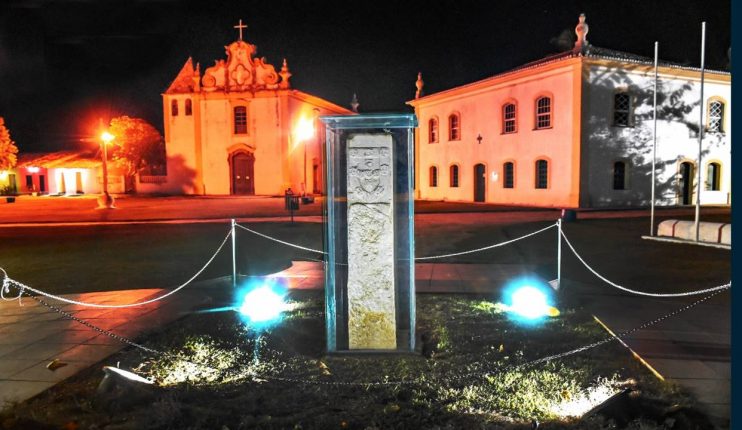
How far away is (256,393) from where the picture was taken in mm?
4449

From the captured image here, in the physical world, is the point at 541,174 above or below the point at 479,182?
→ above

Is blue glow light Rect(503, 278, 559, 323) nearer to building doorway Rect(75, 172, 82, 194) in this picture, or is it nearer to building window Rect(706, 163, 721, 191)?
building window Rect(706, 163, 721, 191)

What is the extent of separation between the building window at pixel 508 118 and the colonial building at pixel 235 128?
15.9 metres

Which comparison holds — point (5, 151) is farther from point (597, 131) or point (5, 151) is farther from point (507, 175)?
point (597, 131)

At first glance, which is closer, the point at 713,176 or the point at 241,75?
the point at 713,176

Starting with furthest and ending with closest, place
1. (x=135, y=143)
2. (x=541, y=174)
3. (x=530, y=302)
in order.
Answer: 1. (x=135, y=143)
2. (x=541, y=174)
3. (x=530, y=302)

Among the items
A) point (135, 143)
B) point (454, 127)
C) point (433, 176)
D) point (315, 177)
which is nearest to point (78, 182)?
point (135, 143)

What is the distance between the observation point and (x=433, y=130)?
3503cm

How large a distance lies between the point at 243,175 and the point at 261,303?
3390cm

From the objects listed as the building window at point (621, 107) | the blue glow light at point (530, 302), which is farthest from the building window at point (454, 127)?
the blue glow light at point (530, 302)

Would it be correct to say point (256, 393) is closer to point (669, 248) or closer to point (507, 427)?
point (507, 427)

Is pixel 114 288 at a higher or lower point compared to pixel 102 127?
lower

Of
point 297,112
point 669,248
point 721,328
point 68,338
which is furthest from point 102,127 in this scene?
point 721,328

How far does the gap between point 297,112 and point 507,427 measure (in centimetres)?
3903
